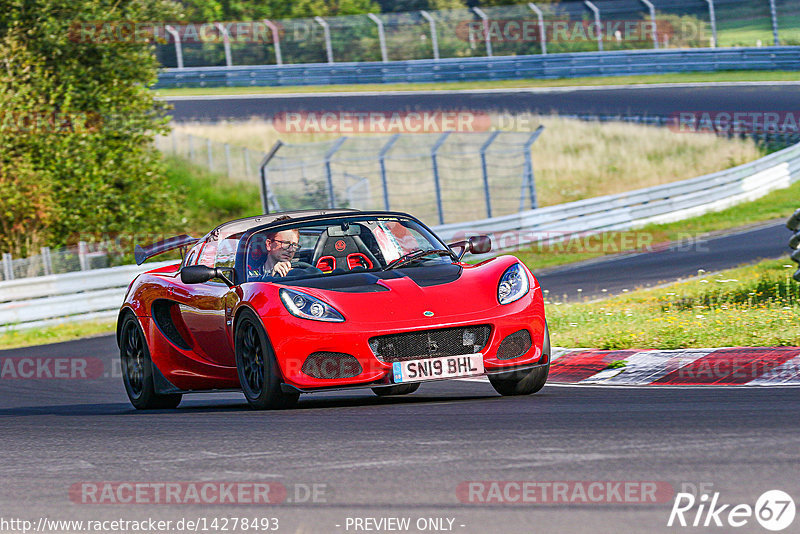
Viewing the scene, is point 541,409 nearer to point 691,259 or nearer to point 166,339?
point 166,339

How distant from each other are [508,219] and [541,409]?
663 inches

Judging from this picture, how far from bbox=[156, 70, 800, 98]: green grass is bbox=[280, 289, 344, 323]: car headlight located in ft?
106

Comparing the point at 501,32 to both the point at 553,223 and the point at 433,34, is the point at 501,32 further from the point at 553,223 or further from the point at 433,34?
the point at 553,223

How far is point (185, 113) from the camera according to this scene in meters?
40.4

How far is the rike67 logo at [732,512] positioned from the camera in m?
4.20

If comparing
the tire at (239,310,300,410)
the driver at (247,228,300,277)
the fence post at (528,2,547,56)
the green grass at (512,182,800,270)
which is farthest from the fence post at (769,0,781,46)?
the tire at (239,310,300,410)

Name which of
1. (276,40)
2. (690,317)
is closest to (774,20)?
(276,40)

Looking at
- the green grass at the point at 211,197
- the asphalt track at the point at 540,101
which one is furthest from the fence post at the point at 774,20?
the green grass at the point at 211,197

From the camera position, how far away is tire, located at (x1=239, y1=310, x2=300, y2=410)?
7.58 meters

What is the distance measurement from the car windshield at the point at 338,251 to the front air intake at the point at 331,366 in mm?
857

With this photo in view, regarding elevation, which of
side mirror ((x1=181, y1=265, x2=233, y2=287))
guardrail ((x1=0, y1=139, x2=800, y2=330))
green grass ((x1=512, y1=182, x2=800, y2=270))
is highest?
side mirror ((x1=181, y1=265, x2=233, y2=287))

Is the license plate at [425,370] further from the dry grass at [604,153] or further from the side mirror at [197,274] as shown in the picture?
the dry grass at [604,153]

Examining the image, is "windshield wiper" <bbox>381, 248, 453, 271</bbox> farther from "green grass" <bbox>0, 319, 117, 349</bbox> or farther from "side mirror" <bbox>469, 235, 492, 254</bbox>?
"green grass" <bbox>0, 319, 117, 349</bbox>

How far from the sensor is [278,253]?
333 inches
